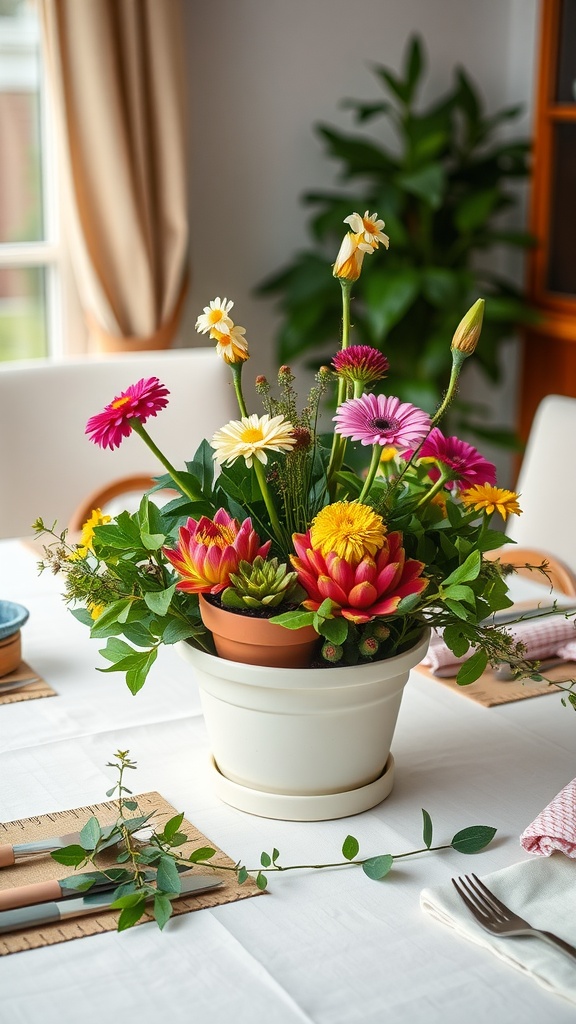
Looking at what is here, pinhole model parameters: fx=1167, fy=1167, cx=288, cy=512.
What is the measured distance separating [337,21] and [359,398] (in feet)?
9.47

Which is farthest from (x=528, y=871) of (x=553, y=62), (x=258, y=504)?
(x=553, y=62)

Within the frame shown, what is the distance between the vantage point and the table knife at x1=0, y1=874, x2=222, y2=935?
874 mm

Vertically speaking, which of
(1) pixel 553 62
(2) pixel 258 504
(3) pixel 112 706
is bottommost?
(3) pixel 112 706

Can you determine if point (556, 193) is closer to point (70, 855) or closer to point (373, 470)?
point (373, 470)

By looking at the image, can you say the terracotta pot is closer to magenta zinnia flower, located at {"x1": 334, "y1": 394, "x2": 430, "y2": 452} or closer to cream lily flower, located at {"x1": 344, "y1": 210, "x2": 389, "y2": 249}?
magenta zinnia flower, located at {"x1": 334, "y1": 394, "x2": 430, "y2": 452}

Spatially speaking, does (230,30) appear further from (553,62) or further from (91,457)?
(91,457)

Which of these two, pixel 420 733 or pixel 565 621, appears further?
pixel 565 621

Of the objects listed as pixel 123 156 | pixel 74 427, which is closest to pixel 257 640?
pixel 74 427

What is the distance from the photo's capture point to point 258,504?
3.43 feet

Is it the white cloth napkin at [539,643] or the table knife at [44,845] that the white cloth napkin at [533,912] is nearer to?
the table knife at [44,845]

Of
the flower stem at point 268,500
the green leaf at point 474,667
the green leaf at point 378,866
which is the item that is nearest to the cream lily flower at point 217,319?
the flower stem at point 268,500

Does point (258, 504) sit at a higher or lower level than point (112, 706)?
higher

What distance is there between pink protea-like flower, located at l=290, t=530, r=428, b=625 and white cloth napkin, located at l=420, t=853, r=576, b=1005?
23 centimetres

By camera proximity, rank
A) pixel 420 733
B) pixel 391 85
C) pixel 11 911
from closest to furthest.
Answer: pixel 11 911
pixel 420 733
pixel 391 85
